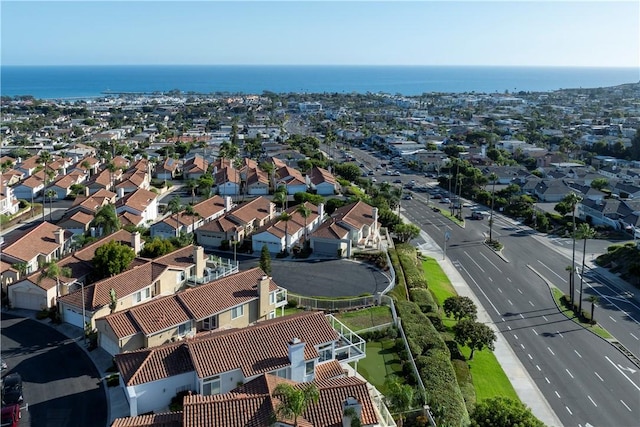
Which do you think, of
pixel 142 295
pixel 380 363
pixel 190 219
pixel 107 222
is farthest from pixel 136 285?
pixel 190 219

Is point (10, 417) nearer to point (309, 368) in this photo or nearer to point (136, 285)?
point (309, 368)

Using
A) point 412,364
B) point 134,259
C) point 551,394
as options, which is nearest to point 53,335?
point 134,259

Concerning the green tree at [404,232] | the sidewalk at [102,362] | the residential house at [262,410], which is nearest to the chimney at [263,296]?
the sidewalk at [102,362]

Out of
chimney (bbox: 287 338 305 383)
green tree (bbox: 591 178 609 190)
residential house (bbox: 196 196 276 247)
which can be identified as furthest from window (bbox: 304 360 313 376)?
green tree (bbox: 591 178 609 190)

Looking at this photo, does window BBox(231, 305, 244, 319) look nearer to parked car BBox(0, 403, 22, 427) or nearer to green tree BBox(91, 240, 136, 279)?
green tree BBox(91, 240, 136, 279)

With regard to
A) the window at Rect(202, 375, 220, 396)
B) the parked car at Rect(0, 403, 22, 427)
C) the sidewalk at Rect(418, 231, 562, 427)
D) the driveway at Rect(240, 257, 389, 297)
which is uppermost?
the window at Rect(202, 375, 220, 396)

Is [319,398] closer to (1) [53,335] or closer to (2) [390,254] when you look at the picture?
(1) [53,335]
